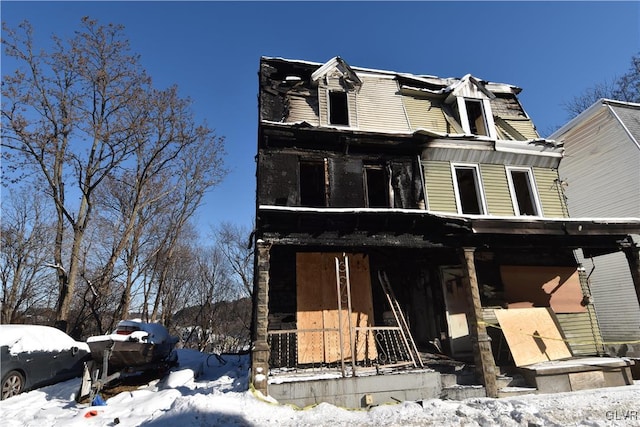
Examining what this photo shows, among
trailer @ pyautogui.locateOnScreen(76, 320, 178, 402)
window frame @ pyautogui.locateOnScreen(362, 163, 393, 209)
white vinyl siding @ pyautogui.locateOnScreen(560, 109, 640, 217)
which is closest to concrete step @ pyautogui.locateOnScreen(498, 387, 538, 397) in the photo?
window frame @ pyautogui.locateOnScreen(362, 163, 393, 209)

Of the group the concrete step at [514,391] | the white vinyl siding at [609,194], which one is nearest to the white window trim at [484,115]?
the white vinyl siding at [609,194]

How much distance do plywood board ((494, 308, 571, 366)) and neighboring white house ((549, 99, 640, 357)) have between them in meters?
4.82

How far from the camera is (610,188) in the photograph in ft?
45.4

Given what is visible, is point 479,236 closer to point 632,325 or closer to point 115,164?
point 632,325

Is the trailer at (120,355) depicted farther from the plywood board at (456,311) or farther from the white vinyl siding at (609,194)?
the white vinyl siding at (609,194)

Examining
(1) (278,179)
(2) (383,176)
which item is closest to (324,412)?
(1) (278,179)

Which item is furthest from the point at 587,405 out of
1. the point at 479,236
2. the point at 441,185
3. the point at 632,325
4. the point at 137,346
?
the point at 137,346

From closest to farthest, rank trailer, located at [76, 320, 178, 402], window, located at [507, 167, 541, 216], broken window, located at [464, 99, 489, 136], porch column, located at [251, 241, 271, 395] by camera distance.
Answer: porch column, located at [251, 241, 271, 395] < trailer, located at [76, 320, 178, 402] < window, located at [507, 167, 541, 216] < broken window, located at [464, 99, 489, 136]

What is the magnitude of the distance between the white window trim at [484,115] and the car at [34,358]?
1489 cm

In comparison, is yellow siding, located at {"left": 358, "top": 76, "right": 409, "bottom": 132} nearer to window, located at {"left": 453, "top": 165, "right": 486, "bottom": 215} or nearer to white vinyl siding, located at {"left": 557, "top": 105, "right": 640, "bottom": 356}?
window, located at {"left": 453, "top": 165, "right": 486, "bottom": 215}

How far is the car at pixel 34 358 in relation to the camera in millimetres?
7562

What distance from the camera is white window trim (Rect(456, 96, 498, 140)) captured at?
39.8 ft

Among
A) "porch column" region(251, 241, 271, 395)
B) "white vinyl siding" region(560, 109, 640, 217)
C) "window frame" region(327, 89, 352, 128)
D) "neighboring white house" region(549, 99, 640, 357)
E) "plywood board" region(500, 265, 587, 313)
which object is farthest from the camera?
"white vinyl siding" region(560, 109, 640, 217)

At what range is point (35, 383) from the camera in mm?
8188
